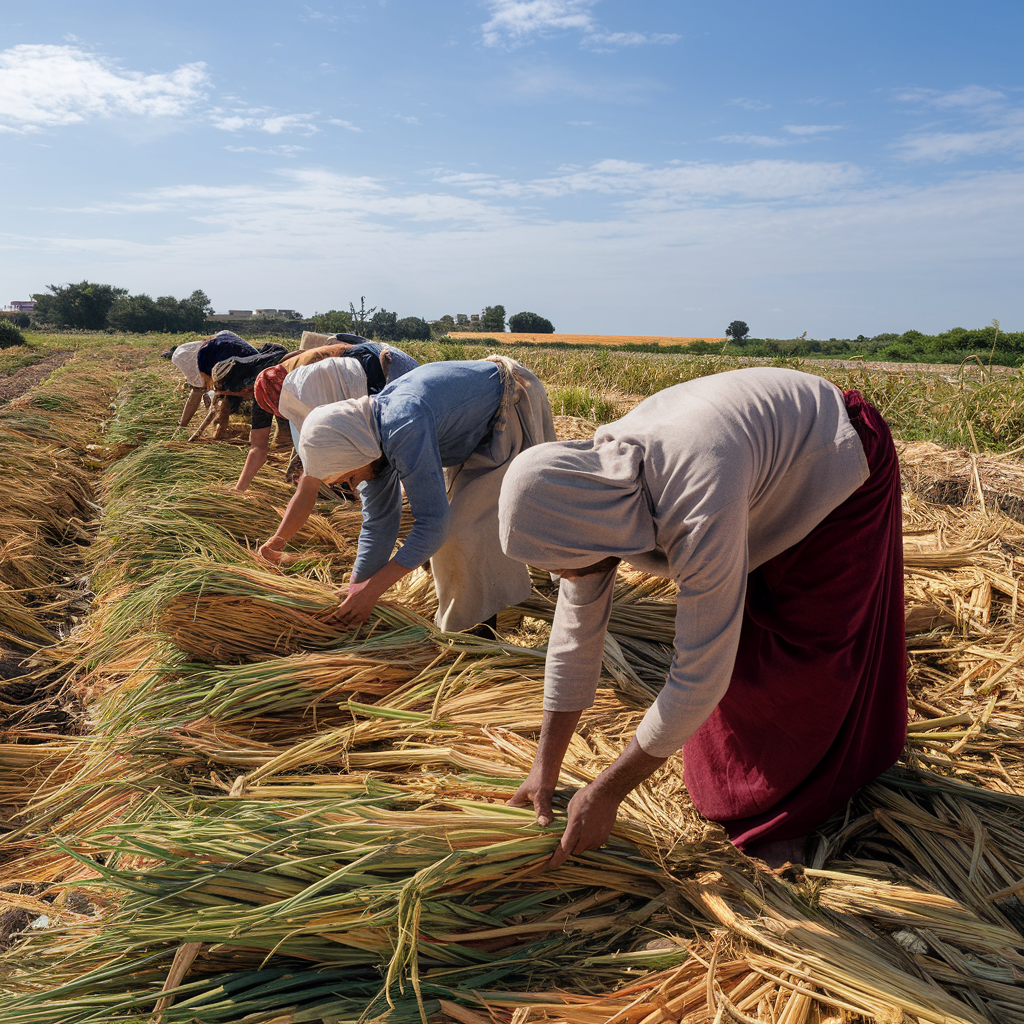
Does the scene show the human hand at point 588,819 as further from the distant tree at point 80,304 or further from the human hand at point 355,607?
the distant tree at point 80,304

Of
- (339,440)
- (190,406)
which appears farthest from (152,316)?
(339,440)

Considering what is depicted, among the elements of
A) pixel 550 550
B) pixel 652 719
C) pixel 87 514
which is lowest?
pixel 87 514

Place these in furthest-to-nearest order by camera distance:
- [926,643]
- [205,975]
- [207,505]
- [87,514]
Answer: [87,514]
[207,505]
[926,643]
[205,975]

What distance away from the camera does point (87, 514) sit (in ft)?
16.8

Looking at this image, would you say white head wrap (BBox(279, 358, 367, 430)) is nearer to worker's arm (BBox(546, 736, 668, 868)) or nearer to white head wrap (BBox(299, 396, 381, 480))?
white head wrap (BBox(299, 396, 381, 480))

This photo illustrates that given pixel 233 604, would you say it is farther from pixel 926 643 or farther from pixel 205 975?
Answer: pixel 926 643

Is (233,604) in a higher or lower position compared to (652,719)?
lower

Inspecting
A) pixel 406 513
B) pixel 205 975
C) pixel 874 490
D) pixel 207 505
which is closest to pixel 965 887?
pixel 874 490

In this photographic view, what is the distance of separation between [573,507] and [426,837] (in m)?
0.67

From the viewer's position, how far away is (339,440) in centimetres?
213

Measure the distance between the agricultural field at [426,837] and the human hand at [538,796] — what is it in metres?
0.03

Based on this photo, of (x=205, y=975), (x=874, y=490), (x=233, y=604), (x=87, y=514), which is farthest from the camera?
(x=87, y=514)

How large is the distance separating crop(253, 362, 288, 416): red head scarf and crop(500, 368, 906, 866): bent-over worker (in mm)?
2387

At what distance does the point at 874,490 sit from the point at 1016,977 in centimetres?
85
